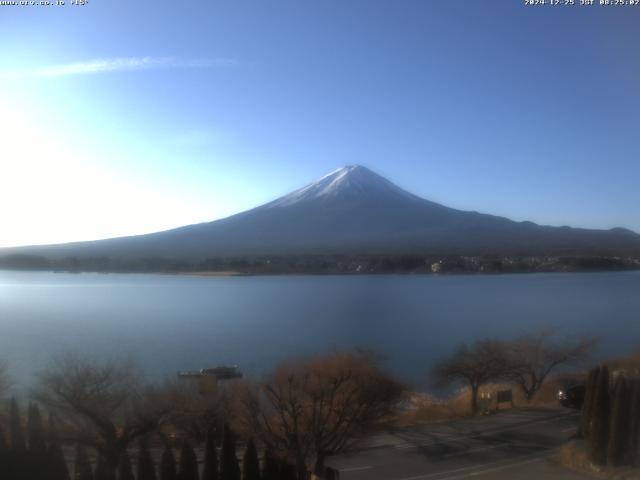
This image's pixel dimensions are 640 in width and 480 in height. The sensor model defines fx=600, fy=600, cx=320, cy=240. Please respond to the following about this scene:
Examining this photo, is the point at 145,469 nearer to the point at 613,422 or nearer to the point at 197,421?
the point at 197,421

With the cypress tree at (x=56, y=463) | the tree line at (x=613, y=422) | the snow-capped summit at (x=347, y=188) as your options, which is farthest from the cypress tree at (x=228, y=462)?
the snow-capped summit at (x=347, y=188)

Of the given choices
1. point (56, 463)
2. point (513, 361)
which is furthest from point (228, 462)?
point (513, 361)

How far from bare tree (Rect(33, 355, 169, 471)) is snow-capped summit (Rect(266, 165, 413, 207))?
124 ft

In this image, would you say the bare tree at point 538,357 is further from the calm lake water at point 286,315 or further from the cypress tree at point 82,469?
the cypress tree at point 82,469

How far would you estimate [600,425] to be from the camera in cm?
691

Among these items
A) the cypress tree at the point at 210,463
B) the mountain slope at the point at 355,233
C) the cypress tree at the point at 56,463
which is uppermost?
the mountain slope at the point at 355,233

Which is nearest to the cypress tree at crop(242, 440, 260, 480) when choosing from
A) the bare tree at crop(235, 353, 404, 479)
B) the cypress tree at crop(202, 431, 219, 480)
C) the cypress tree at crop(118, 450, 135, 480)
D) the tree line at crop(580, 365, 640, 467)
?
the cypress tree at crop(202, 431, 219, 480)

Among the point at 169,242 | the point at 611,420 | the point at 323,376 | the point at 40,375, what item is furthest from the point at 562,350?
the point at 169,242

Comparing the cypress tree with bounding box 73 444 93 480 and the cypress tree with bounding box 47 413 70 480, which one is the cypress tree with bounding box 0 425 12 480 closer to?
the cypress tree with bounding box 47 413 70 480

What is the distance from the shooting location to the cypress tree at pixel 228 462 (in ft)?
19.2

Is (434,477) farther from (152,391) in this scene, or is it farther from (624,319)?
(624,319)

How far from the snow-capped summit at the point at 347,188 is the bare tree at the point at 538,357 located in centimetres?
3369

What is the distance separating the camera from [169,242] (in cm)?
3234

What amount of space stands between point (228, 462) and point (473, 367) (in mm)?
6599
